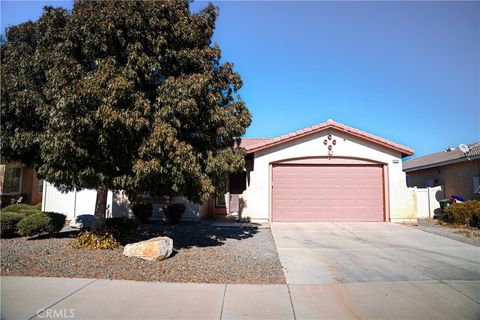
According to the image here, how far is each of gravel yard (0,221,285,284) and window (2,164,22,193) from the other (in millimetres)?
13337

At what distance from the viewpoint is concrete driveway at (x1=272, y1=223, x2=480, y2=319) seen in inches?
→ 198

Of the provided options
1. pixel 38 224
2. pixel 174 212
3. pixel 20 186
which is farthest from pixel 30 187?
pixel 38 224

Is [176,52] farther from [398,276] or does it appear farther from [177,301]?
[398,276]

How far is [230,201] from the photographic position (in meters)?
16.9

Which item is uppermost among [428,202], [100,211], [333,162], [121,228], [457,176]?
[333,162]

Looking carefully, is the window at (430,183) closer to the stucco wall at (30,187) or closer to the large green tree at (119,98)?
the large green tree at (119,98)

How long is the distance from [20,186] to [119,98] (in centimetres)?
1928

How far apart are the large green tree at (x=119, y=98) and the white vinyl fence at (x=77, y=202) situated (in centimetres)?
684

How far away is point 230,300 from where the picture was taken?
5.32 m

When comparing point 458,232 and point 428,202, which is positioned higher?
point 428,202

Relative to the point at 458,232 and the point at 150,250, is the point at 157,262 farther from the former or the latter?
the point at 458,232

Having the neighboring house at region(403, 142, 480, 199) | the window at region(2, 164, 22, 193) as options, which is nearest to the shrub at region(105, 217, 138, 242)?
the window at region(2, 164, 22, 193)

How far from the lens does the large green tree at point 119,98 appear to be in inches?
268

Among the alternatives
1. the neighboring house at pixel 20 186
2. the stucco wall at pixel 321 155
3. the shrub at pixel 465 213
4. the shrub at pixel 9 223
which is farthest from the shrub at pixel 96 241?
the neighboring house at pixel 20 186
